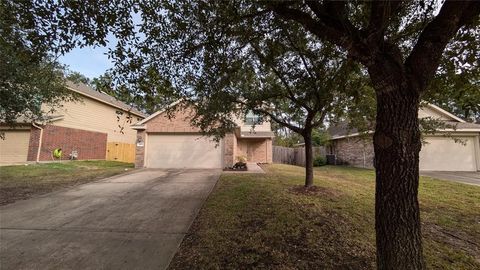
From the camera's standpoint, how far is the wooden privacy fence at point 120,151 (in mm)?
22916

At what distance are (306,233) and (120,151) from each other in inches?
884

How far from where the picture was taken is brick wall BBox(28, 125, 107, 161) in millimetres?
16936

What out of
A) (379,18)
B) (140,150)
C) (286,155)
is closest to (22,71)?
(379,18)

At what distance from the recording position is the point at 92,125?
21.0m

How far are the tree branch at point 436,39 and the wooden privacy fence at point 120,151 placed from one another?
2409cm

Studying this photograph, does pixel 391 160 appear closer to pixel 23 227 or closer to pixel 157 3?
pixel 157 3

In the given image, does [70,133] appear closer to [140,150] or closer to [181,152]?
[140,150]

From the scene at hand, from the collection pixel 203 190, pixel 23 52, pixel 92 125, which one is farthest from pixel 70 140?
pixel 23 52

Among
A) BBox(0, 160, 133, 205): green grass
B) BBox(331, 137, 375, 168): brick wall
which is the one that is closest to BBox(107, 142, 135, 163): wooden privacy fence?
BBox(0, 160, 133, 205): green grass

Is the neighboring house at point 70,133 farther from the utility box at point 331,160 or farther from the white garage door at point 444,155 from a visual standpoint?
the white garage door at point 444,155

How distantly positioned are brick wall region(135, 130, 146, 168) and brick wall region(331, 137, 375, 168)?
13.7m

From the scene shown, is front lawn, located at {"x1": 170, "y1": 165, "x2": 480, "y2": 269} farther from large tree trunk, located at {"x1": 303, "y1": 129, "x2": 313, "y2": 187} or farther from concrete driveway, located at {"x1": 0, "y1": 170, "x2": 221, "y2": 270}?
large tree trunk, located at {"x1": 303, "y1": 129, "x2": 313, "y2": 187}

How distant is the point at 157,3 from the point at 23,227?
5.07 m

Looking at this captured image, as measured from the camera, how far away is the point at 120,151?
23656 mm
